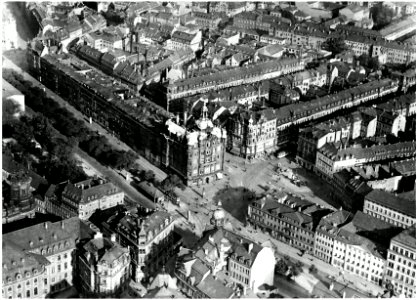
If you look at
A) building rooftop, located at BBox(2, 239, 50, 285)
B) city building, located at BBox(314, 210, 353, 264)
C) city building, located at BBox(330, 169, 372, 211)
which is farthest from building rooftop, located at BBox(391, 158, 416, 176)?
building rooftop, located at BBox(2, 239, 50, 285)

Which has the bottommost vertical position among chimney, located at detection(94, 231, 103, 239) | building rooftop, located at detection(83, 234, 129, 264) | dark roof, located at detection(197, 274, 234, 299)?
dark roof, located at detection(197, 274, 234, 299)

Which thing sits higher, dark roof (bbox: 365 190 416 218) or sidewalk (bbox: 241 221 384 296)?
dark roof (bbox: 365 190 416 218)

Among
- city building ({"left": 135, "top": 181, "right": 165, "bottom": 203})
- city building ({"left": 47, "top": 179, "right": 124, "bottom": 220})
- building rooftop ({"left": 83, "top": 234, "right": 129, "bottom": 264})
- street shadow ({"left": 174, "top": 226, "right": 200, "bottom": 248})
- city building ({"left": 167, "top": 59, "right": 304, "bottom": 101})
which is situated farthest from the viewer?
city building ({"left": 167, "top": 59, "right": 304, "bottom": 101})

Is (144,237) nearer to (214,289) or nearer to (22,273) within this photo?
(214,289)

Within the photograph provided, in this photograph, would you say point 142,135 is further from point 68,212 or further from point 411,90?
point 411,90

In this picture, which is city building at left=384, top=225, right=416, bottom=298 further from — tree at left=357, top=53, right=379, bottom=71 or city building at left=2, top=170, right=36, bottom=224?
tree at left=357, top=53, right=379, bottom=71

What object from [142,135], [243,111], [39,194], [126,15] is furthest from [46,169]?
[126,15]

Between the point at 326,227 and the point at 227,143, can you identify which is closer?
the point at 326,227
